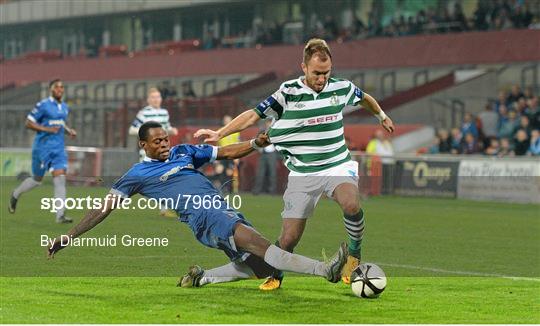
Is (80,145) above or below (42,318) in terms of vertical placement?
below

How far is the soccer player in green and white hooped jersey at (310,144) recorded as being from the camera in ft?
35.3

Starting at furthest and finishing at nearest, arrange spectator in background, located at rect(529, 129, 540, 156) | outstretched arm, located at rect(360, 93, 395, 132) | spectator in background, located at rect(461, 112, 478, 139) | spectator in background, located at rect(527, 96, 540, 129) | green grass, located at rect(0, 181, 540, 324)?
spectator in background, located at rect(461, 112, 478, 139)
spectator in background, located at rect(527, 96, 540, 129)
spectator in background, located at rect(529, 129, 540, 156)
outstretched arm, located at rect(360, 93, 395, 132)
green grass, located at rect(0, 181, 540, 324)

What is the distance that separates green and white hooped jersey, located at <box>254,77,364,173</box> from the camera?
10766mm

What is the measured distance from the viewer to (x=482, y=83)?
36.8 meters

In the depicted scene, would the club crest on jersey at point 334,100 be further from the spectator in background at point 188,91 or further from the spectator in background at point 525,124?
the spectator in background at point 188,91

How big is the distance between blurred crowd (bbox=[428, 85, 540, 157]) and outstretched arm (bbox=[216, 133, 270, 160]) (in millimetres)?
18304

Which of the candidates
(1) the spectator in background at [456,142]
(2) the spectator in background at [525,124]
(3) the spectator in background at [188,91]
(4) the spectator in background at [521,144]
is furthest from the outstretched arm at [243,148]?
(3) the spectator in background at [188,91]

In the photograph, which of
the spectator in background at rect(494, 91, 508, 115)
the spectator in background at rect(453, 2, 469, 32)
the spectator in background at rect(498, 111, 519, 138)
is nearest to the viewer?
the spectator in background at rect(498, 111, 519, 138)

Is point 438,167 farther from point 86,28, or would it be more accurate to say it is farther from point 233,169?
point 86,28

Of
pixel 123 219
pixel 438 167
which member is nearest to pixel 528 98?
pixel 438 167

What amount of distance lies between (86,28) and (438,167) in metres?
27.7

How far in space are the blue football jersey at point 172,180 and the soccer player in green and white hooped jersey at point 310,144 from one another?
1.09ft

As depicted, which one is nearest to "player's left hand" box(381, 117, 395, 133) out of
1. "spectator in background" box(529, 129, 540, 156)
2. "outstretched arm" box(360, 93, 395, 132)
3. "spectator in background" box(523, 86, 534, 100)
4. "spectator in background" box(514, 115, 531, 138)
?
"outstretched arm" box(360, 93, 395, 132)

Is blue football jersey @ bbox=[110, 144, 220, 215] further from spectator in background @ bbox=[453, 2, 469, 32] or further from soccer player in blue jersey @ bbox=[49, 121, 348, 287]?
spectator in background @ bbox=[453, 2, 469, 32]
